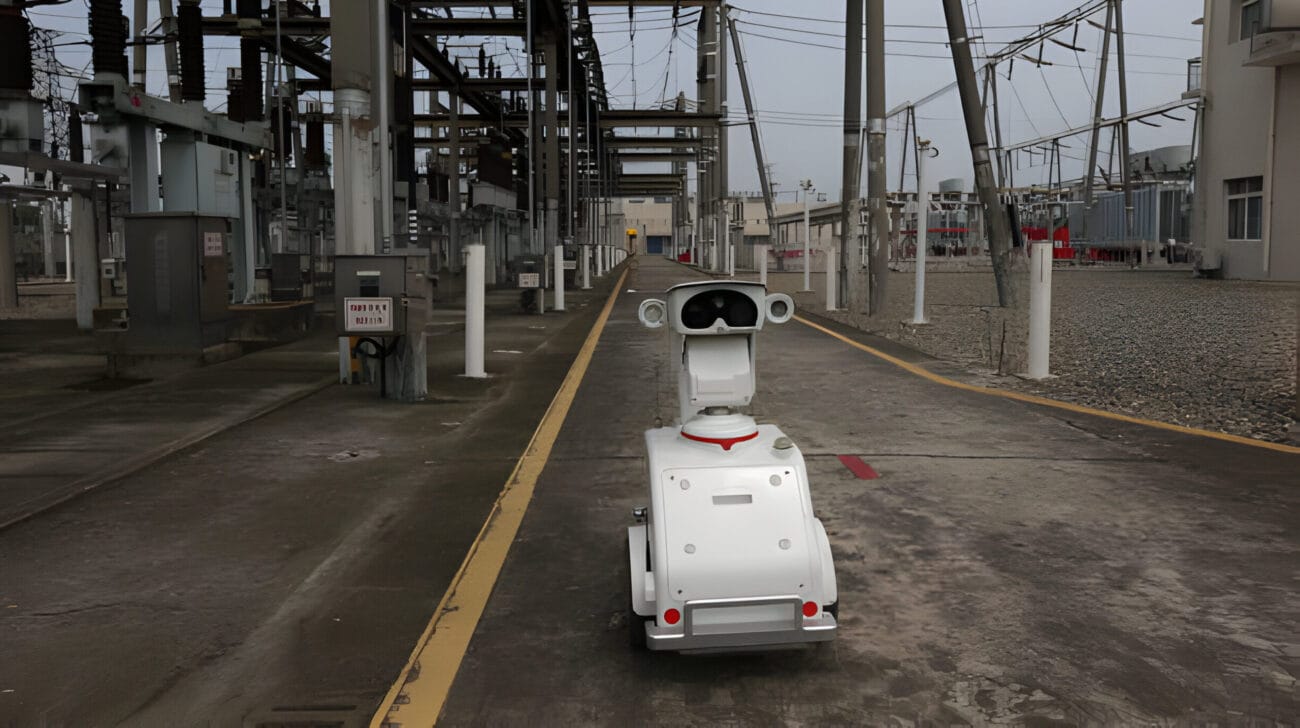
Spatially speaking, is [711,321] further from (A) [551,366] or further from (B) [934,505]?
(A) [551,366]

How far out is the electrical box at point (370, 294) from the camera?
1040 centimetres

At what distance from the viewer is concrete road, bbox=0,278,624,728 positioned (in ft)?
13.2

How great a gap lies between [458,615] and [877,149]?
65.6 feet

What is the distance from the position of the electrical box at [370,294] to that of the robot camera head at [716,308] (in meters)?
6.36

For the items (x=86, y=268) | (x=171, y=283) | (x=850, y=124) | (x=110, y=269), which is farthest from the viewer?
(x=110, y=269)

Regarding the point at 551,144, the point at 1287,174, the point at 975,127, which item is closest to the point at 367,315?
the point at 975,127

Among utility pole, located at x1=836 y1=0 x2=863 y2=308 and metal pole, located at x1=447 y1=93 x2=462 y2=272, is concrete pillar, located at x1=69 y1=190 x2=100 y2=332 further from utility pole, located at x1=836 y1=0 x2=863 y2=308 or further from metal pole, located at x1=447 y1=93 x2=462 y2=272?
utility pole, located at x1=836 y1=0 x2=863 y2=308

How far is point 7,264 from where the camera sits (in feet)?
85.9

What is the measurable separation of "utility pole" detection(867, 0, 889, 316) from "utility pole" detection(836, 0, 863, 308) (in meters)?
1.59

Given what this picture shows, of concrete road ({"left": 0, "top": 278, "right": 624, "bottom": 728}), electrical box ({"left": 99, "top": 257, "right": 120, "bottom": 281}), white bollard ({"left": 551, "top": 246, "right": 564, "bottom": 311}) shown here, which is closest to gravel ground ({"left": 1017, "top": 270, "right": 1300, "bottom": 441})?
concrete road ({"left": 0, "top": 278, "right": 624, "bottom": 728})

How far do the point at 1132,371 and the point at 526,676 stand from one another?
1090cm

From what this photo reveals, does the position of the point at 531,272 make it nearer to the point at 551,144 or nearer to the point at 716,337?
the point at 551,144

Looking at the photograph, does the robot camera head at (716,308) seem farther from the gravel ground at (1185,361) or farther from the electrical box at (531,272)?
the electrical box at (531,272)

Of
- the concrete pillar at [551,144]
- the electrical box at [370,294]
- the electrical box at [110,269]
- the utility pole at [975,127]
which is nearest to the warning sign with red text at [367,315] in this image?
the electrical box at [370,294]
